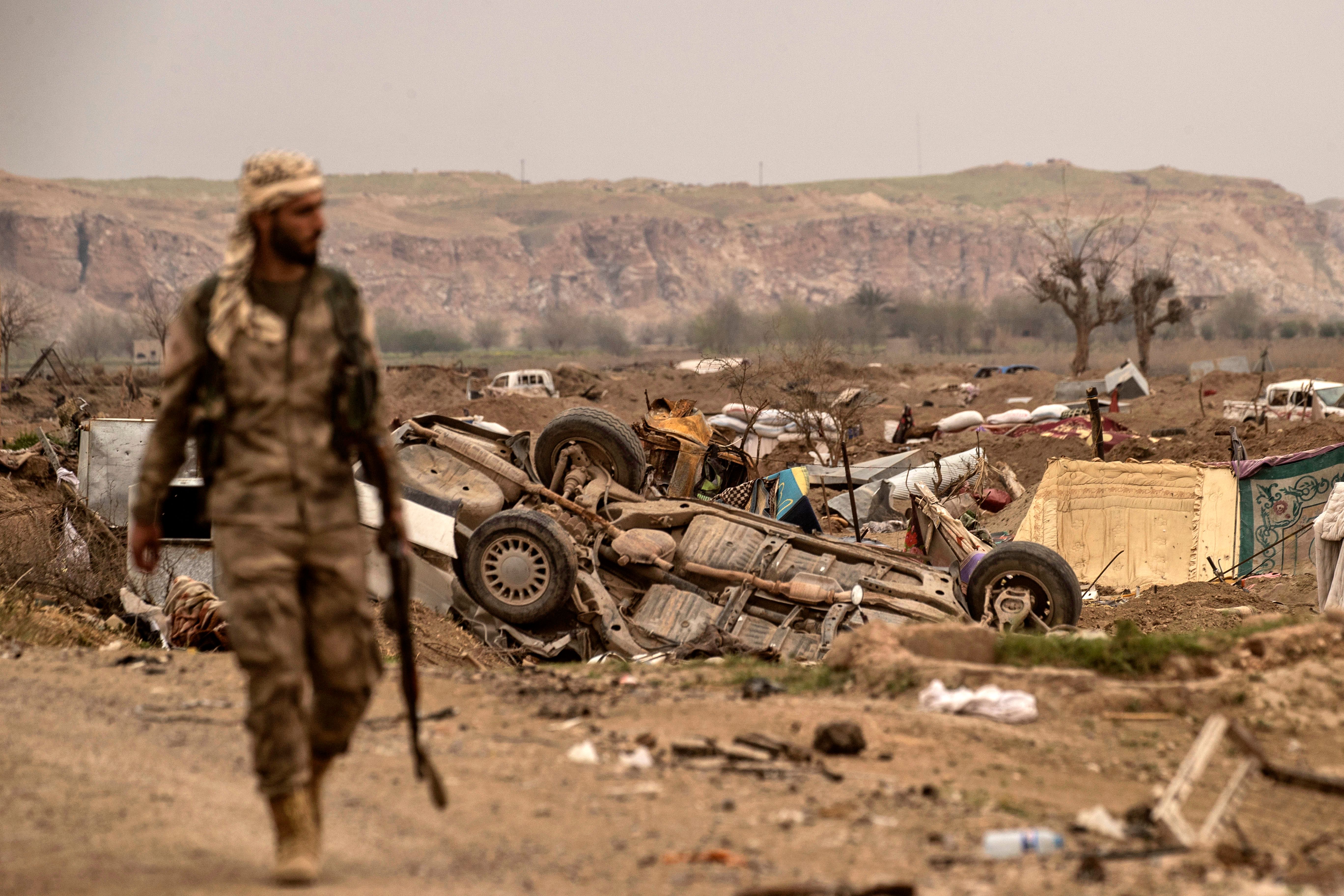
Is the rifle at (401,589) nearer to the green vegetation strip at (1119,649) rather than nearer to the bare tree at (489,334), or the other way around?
the green vegetation strip at (1119,649)

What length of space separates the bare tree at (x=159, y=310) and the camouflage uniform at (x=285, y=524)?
0.29 metres

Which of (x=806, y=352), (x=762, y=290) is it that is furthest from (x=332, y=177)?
(x=806, y=352)

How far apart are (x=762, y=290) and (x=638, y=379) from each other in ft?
255

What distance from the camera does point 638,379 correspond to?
52656 mm

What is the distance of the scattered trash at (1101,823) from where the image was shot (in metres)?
4.25

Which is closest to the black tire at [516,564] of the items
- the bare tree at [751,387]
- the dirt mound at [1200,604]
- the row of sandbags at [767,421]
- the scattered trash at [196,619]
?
the scattered trash at [196,619]

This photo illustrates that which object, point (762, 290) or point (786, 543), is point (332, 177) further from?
point (786, 543)

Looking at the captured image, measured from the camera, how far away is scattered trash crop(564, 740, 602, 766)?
195 inches

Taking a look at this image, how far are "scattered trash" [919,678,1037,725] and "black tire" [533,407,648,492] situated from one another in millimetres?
4943

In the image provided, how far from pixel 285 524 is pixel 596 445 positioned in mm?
6995

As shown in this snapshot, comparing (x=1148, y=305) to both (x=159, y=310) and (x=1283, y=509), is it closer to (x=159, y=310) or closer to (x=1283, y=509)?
(x=1283, y=509)

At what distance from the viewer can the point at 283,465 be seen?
143 inches

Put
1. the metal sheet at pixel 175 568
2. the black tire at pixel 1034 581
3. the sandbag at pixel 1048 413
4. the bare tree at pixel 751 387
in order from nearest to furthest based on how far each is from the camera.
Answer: the black tire at pixel 1034 581 < the metal sheet at pixel 175 568 < the bare tree at pixel 751 387 < the sandbag at pixel 1048 413

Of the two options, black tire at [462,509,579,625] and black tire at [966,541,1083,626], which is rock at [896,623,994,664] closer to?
black tire at [462,509,579,625]
